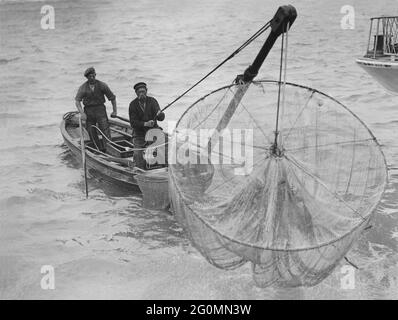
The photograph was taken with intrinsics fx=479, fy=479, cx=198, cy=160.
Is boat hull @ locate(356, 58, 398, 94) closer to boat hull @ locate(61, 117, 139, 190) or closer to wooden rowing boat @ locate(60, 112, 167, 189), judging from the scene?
wooden rowing boat @ locate(60, 112, 167, 189)

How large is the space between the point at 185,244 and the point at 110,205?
2569 mm

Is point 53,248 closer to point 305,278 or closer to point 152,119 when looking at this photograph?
point 152,119

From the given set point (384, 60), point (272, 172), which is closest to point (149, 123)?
point (272, 172)

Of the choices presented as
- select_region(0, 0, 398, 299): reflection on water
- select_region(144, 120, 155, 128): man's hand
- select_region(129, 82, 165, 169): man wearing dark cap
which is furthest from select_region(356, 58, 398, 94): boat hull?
select_region(144, 120, 155, 128): man's hand

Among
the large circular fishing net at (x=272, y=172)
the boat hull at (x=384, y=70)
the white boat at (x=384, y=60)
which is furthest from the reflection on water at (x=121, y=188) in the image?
the white boat at (x=384, y=60)

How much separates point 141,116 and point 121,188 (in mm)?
1823

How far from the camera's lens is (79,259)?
8.42 metres

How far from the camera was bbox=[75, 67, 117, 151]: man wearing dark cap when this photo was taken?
34.8 ft

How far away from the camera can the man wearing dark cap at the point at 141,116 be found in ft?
30.6

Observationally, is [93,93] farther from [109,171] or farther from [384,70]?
[384,70]

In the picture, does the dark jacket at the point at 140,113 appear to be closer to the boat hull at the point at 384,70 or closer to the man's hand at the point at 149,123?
the man's hand at the point at 149,123

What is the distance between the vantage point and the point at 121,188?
10.4 m

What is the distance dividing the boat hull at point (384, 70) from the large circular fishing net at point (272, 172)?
6.67m

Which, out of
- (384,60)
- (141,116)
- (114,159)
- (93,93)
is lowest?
(114,159)
